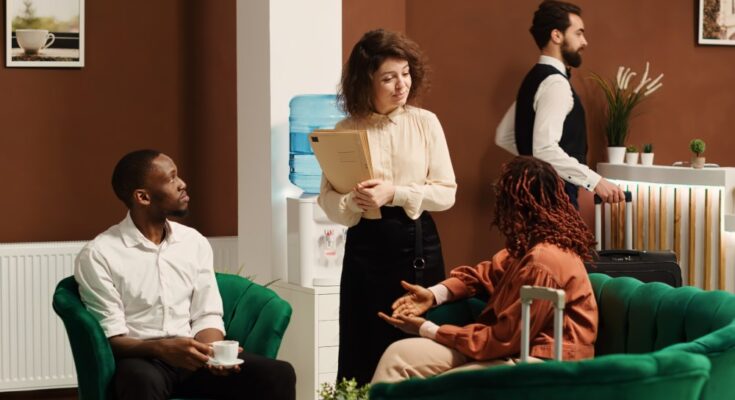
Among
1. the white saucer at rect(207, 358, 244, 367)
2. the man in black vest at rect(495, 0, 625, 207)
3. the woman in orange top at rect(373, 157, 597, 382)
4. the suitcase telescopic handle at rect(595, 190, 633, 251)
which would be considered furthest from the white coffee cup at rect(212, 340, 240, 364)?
the suitcase telescopic handle at rect(595, 190, 633, 251)

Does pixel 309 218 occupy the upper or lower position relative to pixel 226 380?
upper

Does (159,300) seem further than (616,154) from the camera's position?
No

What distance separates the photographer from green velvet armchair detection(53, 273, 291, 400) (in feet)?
12.4

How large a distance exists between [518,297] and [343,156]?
1055 millimetres

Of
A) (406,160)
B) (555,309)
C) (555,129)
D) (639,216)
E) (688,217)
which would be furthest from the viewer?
(639,216)

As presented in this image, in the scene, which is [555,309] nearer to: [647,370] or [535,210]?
[647,370]

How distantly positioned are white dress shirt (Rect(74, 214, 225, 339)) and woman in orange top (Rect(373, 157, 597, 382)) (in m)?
0.74

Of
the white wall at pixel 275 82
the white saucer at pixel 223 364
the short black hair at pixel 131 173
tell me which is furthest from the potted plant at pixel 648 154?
the white saucer at pixel 223 364

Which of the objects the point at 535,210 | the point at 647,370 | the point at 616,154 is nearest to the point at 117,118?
the point at 616,154

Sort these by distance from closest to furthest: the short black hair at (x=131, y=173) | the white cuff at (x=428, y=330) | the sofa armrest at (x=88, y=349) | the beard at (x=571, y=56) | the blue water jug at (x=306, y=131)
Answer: the white cuff at (x=428, y=330) → the sofa armrest at (x=88, y=349) → the short black hair at (x=131, y=173) → the blue water jug at (x=306, y=131) → the beard at (x=571, y=56)

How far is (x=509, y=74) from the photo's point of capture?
6.48 m

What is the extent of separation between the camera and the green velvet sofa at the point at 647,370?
8.14 feet

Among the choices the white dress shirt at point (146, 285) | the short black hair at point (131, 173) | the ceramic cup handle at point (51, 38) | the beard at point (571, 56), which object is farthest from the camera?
the ceramic cup handle at point (51, 38)

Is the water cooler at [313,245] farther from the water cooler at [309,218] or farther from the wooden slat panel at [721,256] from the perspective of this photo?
the wooden slat panel at [721,256]
